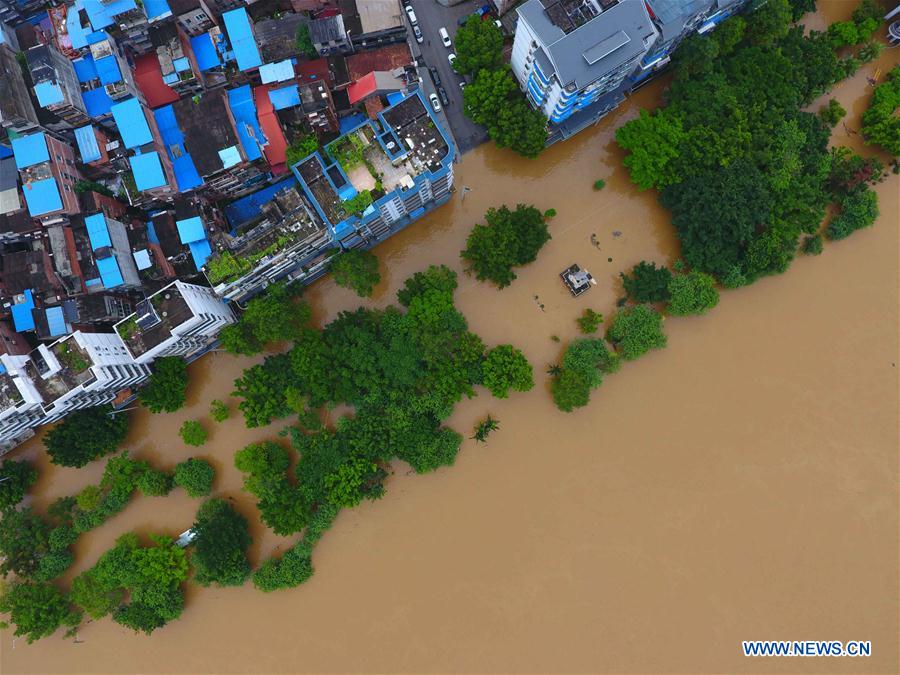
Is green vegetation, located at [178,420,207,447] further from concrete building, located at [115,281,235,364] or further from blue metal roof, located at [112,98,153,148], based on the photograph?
blue metal roof, located at [112,98,153,148]

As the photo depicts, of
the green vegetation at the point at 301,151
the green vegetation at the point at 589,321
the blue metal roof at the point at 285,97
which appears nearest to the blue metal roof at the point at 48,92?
the blue metal roof at the point at 285,97

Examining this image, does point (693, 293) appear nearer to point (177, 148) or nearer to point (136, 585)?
point (177, 148)

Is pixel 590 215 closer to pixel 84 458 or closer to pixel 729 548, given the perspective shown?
pixel 729 548

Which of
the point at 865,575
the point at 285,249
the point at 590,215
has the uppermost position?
the point at 285,249

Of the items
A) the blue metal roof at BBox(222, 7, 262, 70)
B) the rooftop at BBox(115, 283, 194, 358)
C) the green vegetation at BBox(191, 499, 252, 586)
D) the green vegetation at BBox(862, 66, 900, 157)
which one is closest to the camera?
the rooftop at BBox(115, 283, 194, 358)

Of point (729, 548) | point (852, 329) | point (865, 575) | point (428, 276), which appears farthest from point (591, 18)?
point (865, 575)

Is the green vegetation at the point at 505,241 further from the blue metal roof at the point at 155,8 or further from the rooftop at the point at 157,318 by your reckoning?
the blue metal roof at the point at 155,8

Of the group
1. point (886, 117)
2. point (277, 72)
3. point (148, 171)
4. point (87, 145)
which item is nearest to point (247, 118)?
point (277, 72)

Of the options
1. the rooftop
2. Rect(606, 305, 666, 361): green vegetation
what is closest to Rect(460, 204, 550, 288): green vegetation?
Rect(606, 305, 666, 361): green vegetation
